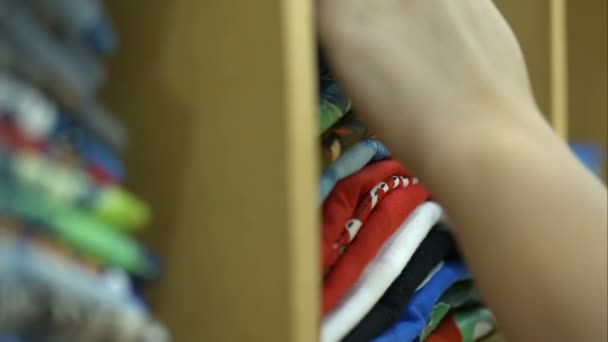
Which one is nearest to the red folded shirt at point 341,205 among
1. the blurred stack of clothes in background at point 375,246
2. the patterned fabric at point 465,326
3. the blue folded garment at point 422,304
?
the blurred stack of clothes in background at point 375,246

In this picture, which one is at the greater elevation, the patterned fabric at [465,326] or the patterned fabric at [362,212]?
the patterned fabric at [362,212]

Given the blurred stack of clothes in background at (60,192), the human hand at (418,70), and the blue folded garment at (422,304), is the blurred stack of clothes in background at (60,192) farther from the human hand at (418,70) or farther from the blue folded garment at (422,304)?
the blue folded garment at (422,304)

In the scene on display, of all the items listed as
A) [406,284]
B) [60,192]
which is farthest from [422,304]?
[60,192]

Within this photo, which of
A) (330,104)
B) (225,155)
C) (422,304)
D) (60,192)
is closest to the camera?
(60,192)

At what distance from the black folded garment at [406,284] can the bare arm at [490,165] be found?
0.15 meters

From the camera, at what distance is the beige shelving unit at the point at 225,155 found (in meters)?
0.49

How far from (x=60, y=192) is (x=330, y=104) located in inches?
12.0

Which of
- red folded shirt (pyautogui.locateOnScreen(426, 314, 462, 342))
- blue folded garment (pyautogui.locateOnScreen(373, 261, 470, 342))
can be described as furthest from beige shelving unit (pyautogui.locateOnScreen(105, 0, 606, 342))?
red folded shirt (pyautogui.locateOnScreen(426, 314, 462, 342))

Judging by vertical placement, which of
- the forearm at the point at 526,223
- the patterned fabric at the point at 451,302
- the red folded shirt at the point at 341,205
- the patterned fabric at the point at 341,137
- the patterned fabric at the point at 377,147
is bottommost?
the forearm at the point at 526,223

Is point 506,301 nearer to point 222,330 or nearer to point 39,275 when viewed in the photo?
point 222,330

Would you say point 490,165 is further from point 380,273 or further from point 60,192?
point 60,192

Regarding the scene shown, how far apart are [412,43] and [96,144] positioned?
0.27m

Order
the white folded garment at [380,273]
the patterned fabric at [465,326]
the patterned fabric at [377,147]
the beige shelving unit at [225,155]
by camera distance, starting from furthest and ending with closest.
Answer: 1. the patterned fabric at [465,326]
2. the patterned fabric at [377,147]
3. the white folded garment at [380,273]
4. the beige shelving unit at [225,155]

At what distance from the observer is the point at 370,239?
678 millimetres
